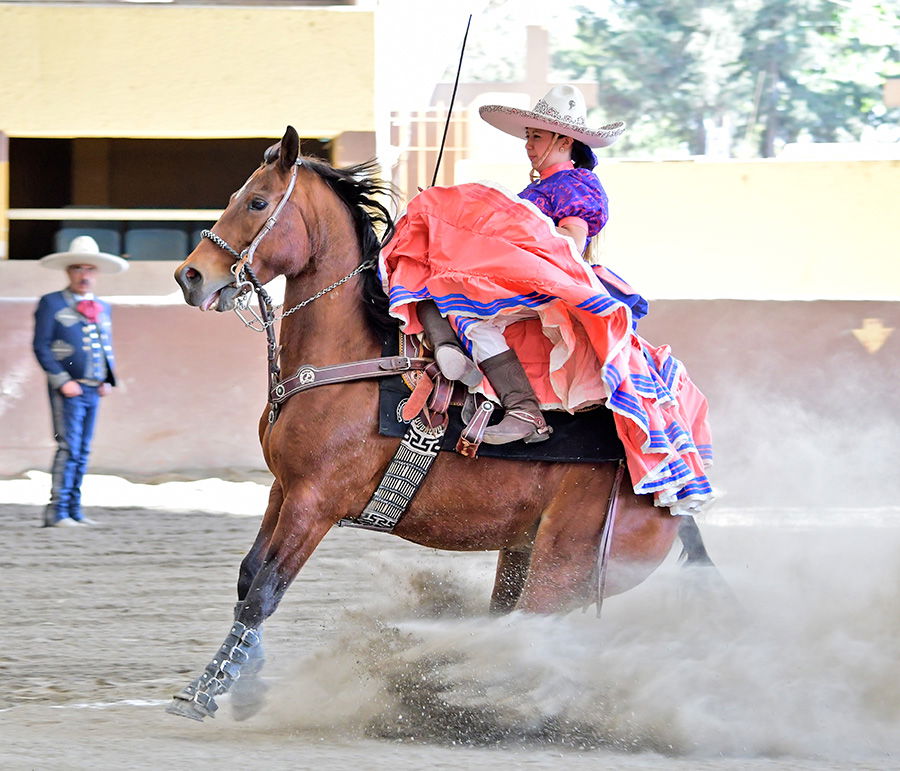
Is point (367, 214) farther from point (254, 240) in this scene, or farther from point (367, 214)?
point (254, 240)

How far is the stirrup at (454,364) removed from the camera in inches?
166

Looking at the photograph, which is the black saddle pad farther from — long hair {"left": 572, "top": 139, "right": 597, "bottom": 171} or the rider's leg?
long hair {"left": 572, "top": 139, "right": 597, "bottom": 171}

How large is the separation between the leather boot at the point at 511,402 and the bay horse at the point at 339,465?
14 centimetres

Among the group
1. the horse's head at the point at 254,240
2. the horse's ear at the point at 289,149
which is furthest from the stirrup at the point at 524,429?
the horse's ear at the point at 289,149

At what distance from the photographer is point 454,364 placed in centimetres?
423

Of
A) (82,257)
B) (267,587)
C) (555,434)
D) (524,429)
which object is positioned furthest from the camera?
(82,257)

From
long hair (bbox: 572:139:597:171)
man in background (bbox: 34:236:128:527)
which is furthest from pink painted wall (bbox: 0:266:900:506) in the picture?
long hair (bbox: 572:139:597:171)

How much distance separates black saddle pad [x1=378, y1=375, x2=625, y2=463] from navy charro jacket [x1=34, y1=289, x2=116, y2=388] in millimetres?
4569

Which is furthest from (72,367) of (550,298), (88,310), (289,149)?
(550,298)

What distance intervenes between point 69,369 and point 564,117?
4893 mm

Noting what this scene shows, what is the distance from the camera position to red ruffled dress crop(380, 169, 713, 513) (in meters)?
4.18

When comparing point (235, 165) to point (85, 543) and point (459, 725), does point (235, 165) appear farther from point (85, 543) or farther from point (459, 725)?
point (459, 725)

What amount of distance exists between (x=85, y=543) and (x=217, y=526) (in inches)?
36.2

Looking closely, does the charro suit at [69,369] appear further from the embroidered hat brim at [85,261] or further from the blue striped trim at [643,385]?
the blue striped trim at [643,385]
